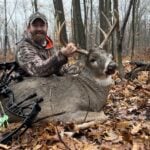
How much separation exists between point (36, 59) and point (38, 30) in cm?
56

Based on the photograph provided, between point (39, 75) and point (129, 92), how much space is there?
232 centimetres

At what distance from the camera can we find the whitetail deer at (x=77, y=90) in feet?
20.9

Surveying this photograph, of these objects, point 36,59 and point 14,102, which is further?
point 36,59

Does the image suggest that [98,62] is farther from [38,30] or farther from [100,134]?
[100,134]

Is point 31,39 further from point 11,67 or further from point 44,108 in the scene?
point 44,108

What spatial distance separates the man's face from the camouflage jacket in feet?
0.42

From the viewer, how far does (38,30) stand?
281 inches

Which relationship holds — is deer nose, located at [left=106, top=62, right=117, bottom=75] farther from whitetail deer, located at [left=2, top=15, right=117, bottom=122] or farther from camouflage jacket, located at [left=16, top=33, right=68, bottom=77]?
camouflage jacket, located at [left=16, top=33, right=68, bottom=77]

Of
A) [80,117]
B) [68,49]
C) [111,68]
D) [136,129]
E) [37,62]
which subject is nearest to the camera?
[136,129]

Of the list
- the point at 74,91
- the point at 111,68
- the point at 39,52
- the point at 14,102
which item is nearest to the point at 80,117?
the point at 74,91

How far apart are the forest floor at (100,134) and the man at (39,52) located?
1.08 m

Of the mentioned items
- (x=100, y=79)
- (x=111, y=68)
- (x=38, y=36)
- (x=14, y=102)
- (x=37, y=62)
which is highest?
(x=38, y=36)

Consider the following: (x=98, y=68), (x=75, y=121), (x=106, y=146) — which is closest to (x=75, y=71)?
(x=98, y=68)

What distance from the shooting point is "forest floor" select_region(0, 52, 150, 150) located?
4.80 meters
